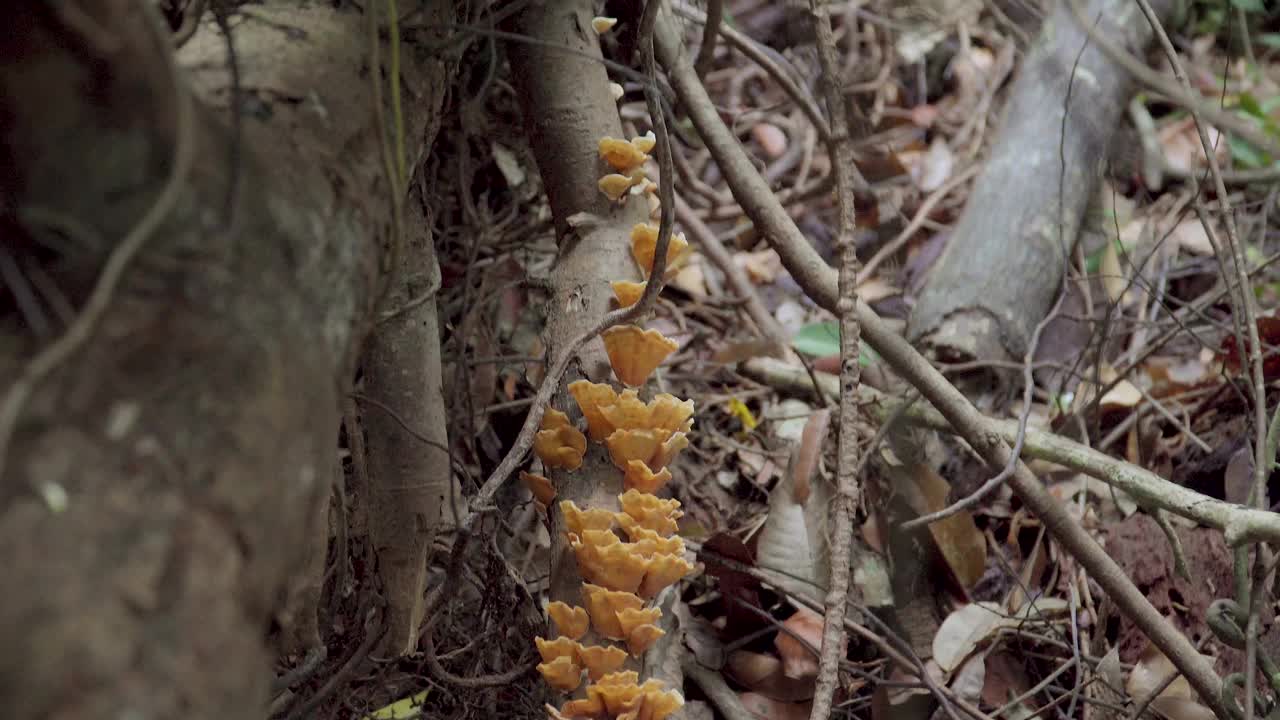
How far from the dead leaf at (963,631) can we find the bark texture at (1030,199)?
82 cm

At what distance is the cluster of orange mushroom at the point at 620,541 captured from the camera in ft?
5.92

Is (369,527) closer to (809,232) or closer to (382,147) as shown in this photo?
(382,147)

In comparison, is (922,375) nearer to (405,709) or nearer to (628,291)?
(628,291)

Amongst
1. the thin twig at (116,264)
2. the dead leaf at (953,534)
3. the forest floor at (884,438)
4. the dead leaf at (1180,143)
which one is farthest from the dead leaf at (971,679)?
the dead leaf at (1180,143)

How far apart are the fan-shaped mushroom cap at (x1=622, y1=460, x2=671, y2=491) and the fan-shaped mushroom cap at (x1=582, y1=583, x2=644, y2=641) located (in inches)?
7.6

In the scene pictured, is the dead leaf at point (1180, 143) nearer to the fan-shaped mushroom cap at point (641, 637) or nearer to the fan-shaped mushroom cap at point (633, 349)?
the fan-shaped mushroom cap at point (633, 349)

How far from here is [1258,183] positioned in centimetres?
408

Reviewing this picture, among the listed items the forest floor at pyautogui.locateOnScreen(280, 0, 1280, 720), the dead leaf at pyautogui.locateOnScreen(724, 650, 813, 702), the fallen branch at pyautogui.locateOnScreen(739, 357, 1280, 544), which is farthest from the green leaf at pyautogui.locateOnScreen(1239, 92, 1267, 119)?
the dead leaf at pyautogui.locateOnScreen(724, 650, 813, 702)

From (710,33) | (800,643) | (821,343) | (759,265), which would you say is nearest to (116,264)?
(800,643)

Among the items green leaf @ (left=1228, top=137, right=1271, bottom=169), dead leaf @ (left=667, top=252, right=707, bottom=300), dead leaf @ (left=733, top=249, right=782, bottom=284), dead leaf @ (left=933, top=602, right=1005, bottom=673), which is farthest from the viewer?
green leaf @ (left=1228, top=137, right=1271, bottom=169)

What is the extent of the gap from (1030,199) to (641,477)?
7.53ft

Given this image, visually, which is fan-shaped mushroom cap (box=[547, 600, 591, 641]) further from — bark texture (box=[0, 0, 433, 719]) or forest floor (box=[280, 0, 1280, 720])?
bark texture (box=[0, 0, 433, 719])

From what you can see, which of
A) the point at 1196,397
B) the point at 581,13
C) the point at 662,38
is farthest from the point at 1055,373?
the point at 581,13

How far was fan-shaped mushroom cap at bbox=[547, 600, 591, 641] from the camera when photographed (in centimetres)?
184
